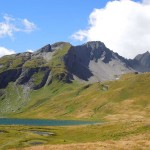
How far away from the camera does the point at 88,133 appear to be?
10106cm

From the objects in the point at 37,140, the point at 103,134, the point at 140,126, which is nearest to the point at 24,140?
the point at 37,140

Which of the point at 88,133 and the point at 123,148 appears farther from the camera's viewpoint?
the point at 88,133

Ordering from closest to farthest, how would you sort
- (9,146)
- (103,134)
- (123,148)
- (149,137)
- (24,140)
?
(123,148), (149,137), (9,146), (24,140), (103,134)

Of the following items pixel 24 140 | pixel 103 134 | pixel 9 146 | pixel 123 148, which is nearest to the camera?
pixel 123 148

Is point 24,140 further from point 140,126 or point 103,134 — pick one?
point 140,126

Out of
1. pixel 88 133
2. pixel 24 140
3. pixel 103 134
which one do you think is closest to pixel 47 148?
pixel 24 140

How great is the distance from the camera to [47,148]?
57.0m

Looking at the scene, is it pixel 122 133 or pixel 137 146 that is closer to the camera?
pixel 137 146

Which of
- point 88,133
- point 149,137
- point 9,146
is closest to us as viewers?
point 149,137

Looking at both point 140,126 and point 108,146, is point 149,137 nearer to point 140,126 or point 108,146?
point 108,146

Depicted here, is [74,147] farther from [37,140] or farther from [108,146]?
[37,140]

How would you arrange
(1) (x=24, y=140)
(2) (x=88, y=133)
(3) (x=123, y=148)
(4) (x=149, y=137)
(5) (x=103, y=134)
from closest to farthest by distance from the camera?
(3) (x=123, y=148), (4) (x=149, y=137), (1) (x=24, y=140), (5) (x=103, y=134), (2) (x=88, y=133)

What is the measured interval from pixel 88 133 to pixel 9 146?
33565 mm

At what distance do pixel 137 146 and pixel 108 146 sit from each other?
4945 mm
